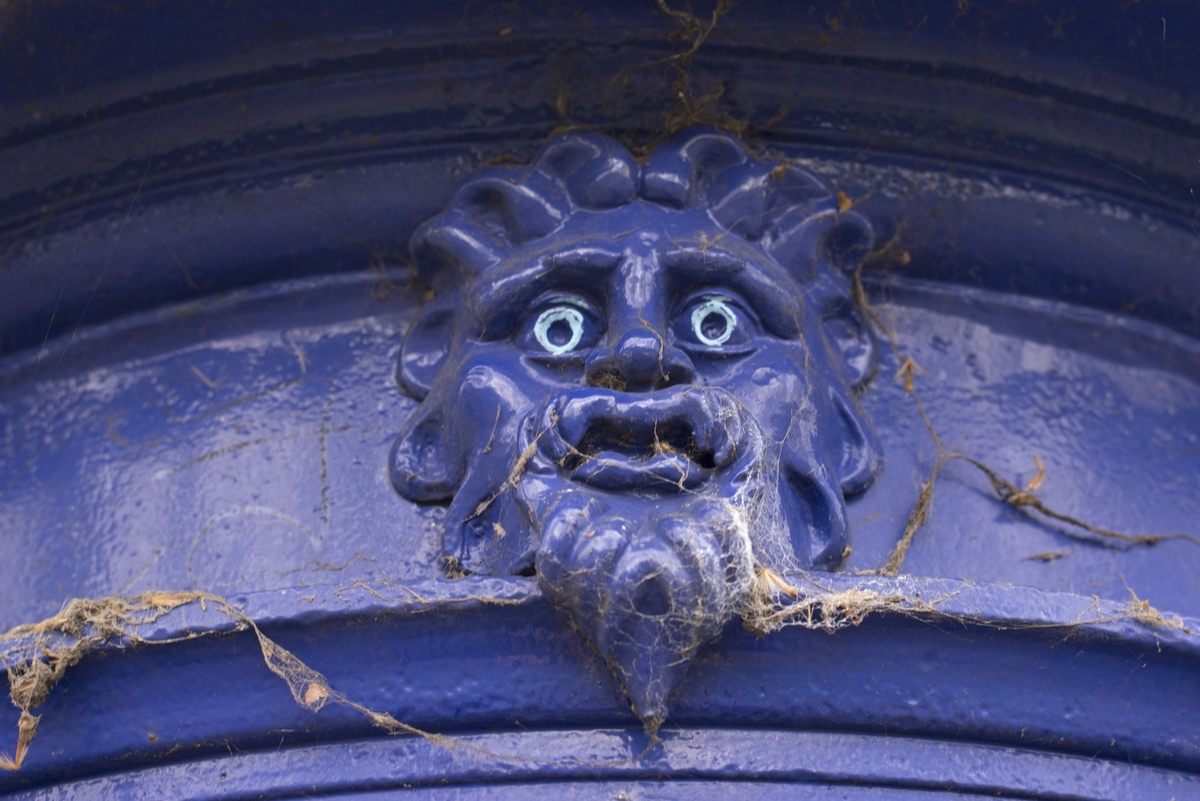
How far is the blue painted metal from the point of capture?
1.21m

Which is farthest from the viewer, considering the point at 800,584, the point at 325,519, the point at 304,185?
the point at 304,185

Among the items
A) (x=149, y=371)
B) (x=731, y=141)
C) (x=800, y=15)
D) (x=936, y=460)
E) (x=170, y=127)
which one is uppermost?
(x=800, y=15)

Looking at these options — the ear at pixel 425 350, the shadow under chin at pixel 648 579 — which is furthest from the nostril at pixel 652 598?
the ear at pixel 425 350

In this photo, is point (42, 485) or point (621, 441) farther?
point (42, 485)

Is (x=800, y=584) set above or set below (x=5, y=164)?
below

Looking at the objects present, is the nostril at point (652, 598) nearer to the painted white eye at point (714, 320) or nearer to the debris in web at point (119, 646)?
the debris in web at point (119, 646)

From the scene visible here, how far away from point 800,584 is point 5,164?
134 centimetres

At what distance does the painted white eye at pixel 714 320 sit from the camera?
4.70ft

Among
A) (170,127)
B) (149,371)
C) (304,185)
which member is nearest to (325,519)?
(149,371)

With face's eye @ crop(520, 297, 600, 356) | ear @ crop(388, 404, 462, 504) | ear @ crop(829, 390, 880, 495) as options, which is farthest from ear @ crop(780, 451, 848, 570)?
ear @ crop(388, 404, 462, 504)

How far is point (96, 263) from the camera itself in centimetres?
168

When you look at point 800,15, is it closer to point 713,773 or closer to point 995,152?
point 995,152

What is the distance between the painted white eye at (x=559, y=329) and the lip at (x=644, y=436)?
20 cm

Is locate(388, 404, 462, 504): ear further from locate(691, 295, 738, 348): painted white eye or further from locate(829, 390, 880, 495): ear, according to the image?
locate(829, 390, 880, 495): ear
